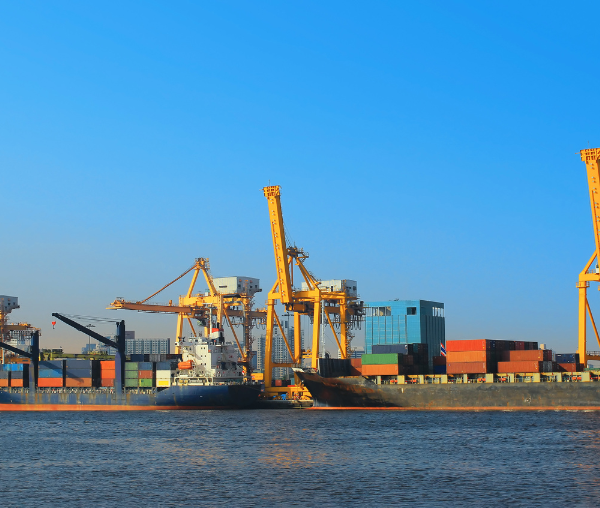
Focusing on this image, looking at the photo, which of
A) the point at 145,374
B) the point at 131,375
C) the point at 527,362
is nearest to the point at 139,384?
the point at 145,374

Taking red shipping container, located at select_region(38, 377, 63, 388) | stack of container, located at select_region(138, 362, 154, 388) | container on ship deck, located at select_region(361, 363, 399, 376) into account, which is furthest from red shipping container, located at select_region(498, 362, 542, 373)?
red shipping container, located at select_region(38, 377, 63, 388)

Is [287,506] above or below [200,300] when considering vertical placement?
below

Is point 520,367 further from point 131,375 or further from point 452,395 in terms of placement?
point 131,375

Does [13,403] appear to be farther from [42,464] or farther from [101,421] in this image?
[42,464]

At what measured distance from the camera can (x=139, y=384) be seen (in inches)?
3263

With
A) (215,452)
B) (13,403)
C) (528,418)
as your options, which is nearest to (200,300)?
(13,403)

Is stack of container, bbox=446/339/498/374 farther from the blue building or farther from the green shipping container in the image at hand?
the blue building

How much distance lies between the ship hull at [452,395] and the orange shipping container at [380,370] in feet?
3.98

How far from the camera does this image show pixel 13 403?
88688mm

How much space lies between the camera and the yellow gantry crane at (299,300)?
259 ft

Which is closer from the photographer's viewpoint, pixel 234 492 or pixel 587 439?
pixel 234 492

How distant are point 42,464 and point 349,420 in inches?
1147

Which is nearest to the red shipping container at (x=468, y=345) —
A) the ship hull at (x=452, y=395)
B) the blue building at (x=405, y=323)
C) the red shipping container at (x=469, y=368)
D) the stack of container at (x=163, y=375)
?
the red shipping container at (x=469, y=368)

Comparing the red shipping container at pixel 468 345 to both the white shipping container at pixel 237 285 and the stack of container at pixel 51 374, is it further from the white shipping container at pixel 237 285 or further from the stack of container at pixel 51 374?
the stack of container at pixel 51 374
